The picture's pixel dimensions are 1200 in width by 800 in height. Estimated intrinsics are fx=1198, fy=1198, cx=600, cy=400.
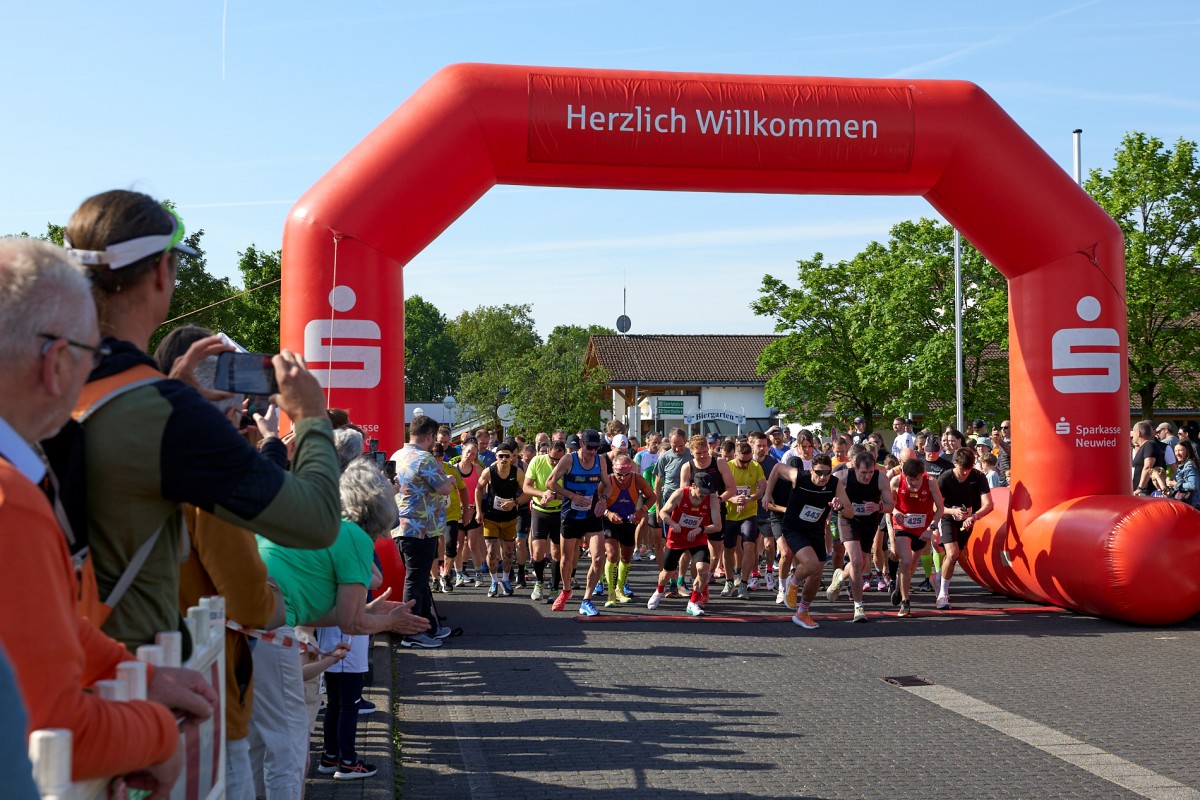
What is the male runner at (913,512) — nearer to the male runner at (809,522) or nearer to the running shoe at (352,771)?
the male runner at (809,522)

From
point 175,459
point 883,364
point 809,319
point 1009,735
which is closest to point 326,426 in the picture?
point 175,459

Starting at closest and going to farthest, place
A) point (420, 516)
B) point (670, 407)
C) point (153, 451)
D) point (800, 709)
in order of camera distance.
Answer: point (153, 451) → point (800, 709) → point (420, 516) → point (670, 407)

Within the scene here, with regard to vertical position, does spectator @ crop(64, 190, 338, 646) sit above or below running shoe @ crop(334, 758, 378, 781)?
above

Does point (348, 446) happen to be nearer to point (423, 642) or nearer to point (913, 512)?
point (423, 642)

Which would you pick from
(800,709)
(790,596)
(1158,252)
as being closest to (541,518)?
(790,596)

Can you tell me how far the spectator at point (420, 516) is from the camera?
1045 centimetres

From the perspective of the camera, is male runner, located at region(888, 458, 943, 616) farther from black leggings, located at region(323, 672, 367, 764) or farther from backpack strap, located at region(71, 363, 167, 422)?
backpack strap, located at region(71, 363, 167, 422)

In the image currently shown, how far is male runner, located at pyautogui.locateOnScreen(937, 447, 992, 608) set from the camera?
13.2 meters

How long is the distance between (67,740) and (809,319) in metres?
50.1

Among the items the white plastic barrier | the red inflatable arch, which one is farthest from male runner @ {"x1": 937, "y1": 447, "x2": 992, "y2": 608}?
the white plastic barrier

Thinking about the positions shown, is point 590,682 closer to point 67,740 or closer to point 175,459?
point 175,459

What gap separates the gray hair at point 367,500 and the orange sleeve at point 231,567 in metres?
1.90

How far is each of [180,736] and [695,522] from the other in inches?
432

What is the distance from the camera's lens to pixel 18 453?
5.80ft
